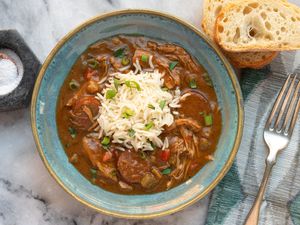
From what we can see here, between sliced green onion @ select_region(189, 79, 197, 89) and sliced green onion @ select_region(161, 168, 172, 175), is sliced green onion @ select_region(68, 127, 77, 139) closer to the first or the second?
sliced green onion @ select_region(161, 168, 172, 175)

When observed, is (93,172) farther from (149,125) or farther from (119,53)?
(119,53)

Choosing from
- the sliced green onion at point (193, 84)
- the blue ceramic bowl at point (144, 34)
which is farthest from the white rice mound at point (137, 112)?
the blue ceramic bowl at point (144, 34)

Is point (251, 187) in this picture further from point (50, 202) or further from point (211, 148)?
point (50, 202)

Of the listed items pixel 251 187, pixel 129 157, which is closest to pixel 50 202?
pixel 129 157

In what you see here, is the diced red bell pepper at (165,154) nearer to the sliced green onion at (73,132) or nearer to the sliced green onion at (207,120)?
the sliced green onion at (207,120)

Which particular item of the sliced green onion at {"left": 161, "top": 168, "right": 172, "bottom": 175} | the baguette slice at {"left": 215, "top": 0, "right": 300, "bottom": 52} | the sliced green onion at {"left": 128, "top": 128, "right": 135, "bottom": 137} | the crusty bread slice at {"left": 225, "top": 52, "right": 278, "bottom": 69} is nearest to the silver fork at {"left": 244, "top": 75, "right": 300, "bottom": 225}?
the crusty bread slice at {"left": 225, "top": 52, "right": 278, "bottom": 69}

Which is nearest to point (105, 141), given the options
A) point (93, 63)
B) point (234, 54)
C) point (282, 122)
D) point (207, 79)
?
point (93, 63)
